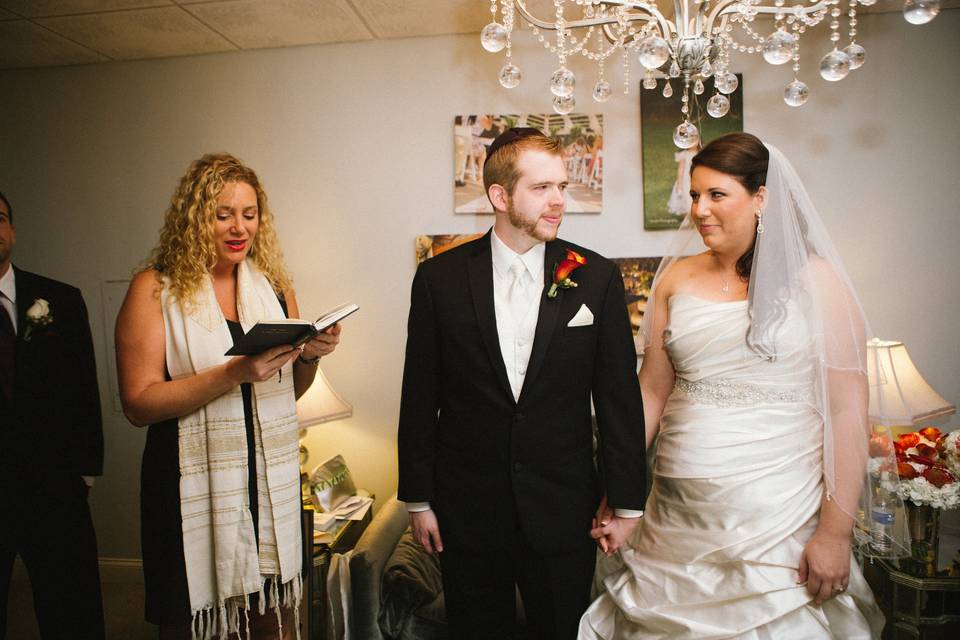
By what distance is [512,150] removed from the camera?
59.4 inches

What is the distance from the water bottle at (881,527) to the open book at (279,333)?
5.49ft

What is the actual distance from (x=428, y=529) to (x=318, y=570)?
3.32 feet

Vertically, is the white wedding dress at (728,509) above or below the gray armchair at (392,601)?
above

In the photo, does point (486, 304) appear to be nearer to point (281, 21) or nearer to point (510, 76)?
point (510, 76)

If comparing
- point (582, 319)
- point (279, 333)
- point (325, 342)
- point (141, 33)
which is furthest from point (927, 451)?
point (141, 33)

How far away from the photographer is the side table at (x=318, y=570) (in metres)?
Answer: 1.92

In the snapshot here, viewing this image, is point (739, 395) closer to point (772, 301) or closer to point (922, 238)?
point (772, 301)

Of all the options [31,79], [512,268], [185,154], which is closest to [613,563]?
[512,268]

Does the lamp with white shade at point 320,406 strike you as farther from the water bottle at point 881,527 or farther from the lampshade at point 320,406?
the water bottle at point 881,527

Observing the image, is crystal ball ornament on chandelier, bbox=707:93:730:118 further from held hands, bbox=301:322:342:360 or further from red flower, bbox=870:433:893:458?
held hands, bbox=301:322:342:360

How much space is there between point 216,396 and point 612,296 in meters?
1.18

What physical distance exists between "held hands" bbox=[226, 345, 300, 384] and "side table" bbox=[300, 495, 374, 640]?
1.99 ft

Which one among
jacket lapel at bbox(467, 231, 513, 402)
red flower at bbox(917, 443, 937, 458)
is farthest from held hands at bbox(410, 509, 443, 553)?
red flower at bbox(917, 443, 937, 458)

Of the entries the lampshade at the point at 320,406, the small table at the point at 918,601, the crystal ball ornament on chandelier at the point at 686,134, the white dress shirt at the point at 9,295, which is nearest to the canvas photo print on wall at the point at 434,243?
the lampshade at the point at 320,406
